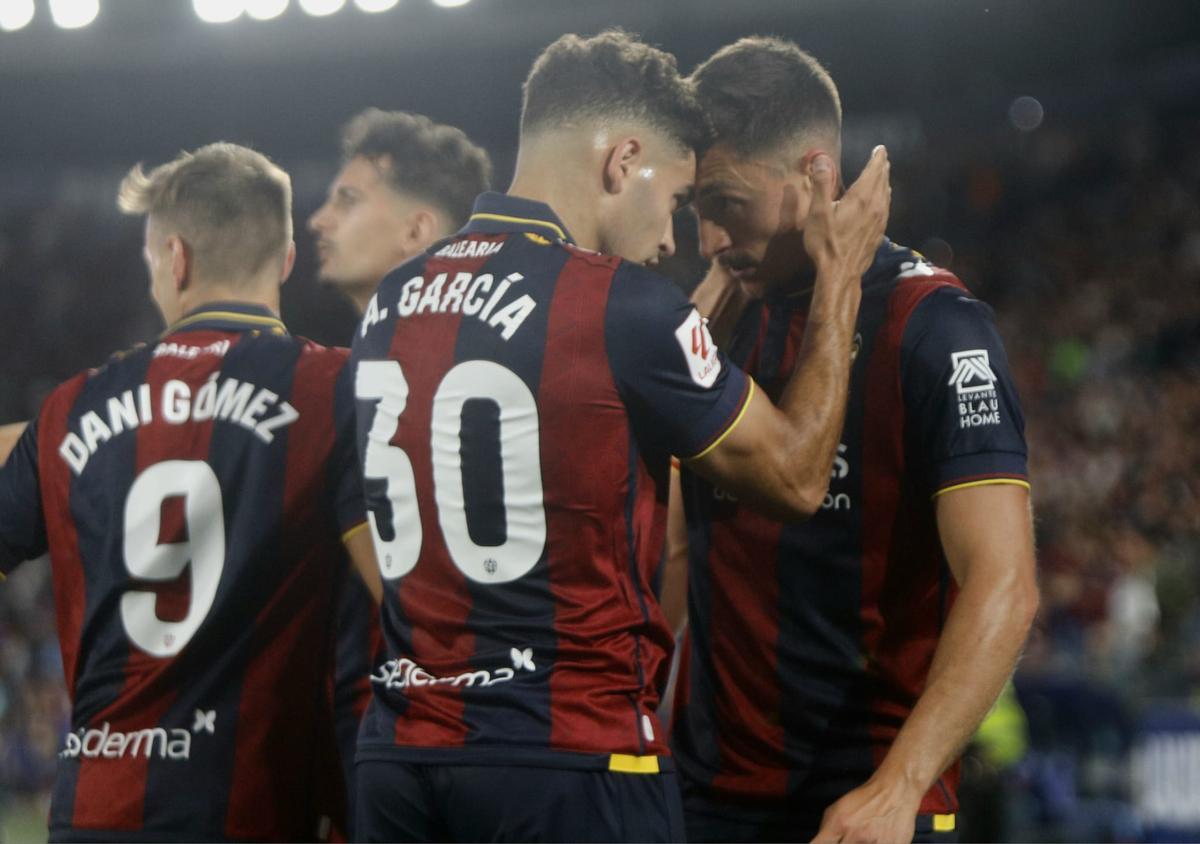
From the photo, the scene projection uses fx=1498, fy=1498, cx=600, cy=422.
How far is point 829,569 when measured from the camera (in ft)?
7.48

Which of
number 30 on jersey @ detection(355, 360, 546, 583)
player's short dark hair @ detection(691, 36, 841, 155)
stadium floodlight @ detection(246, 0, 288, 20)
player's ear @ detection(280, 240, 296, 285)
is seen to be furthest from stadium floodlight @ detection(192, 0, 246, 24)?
number 30 on jersey @ detection(355, 360, 546, 583)

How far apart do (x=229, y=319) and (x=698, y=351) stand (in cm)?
92

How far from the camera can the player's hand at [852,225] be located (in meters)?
2.11

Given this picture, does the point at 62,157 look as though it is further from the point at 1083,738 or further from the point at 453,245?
the point at 453,245

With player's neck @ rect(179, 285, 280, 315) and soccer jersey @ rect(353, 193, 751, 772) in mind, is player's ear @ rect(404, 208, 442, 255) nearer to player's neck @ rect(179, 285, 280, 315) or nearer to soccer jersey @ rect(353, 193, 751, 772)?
player's neck @ rect(179, 285, 280, 315)

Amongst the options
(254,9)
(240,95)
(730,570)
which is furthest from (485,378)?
(240,95)

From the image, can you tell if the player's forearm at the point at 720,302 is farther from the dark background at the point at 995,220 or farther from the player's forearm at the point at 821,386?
the dark background at the point at 995,220

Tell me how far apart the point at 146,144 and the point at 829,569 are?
6662mm

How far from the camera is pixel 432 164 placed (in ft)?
8.77

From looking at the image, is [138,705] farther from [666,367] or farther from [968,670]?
[968,670]

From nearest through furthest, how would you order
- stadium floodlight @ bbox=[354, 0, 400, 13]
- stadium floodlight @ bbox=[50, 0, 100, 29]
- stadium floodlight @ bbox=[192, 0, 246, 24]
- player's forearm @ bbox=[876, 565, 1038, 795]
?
1. player's forearm @ bbox=[876, 565, 1038, 795]
2. stadium floodlight @ bbox=[50, 0, 100, 29]
3. stadium floodlight @ bbox=[192, 0, 246, 24]
4. stadium floodlight @ bbox=[354, 0, 400, 13]

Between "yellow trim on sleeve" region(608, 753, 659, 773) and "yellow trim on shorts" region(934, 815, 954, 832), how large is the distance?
1.67ft

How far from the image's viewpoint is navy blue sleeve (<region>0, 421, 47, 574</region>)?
243 cm

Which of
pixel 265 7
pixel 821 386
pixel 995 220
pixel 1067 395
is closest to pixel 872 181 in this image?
pixel 821 386
